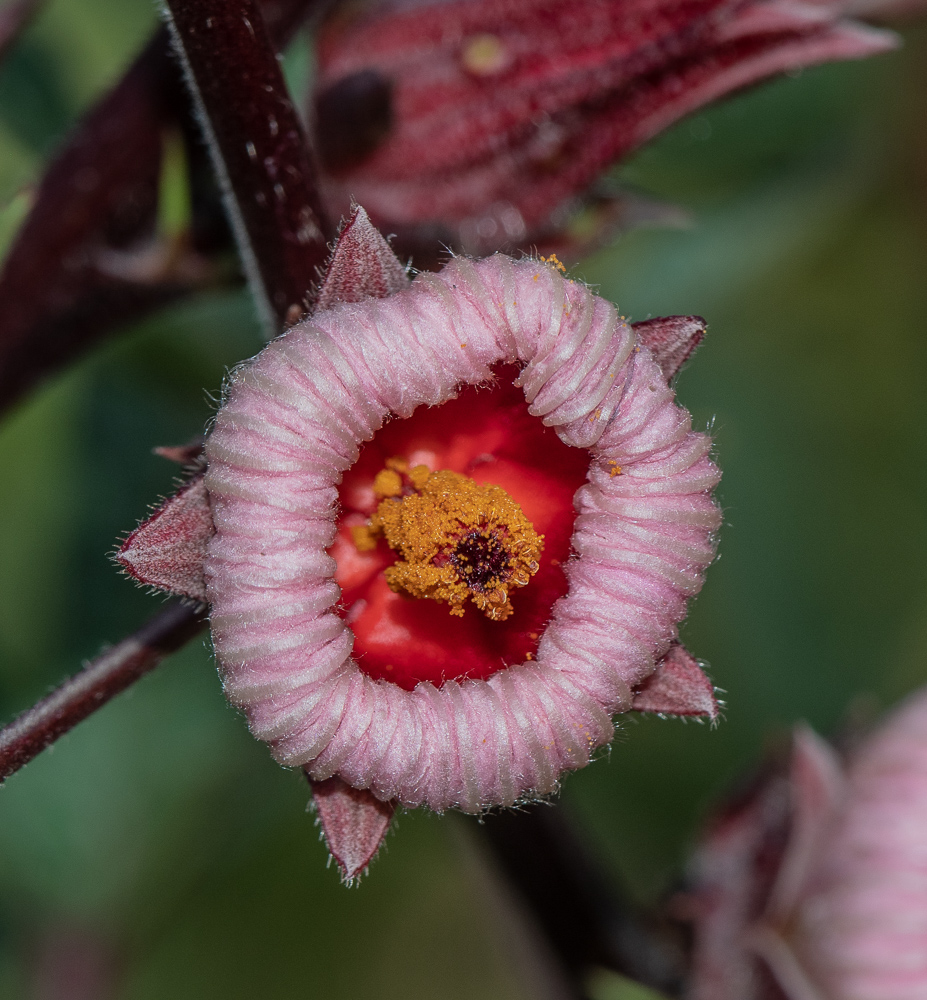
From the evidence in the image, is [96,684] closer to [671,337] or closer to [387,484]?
[387,484]

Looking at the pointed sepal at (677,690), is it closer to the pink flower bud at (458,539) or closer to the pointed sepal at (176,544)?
the pink flower bud at (458,539)

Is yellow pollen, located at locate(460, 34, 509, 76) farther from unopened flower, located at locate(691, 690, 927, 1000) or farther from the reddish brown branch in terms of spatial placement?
unopened flower, located at locate(691, 690, 927, 1000)

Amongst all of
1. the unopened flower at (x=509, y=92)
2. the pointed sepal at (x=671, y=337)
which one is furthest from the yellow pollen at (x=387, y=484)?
the unopened flower at (x=509, y=92)

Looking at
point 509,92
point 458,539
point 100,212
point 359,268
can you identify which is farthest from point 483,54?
point 458,539

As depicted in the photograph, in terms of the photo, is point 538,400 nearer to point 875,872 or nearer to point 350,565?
point 350,565

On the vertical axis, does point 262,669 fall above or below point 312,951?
above

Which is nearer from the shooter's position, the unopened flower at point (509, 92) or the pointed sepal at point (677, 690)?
the pointed sepal at point (677, 690)

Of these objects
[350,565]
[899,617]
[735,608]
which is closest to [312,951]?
[735,608]
